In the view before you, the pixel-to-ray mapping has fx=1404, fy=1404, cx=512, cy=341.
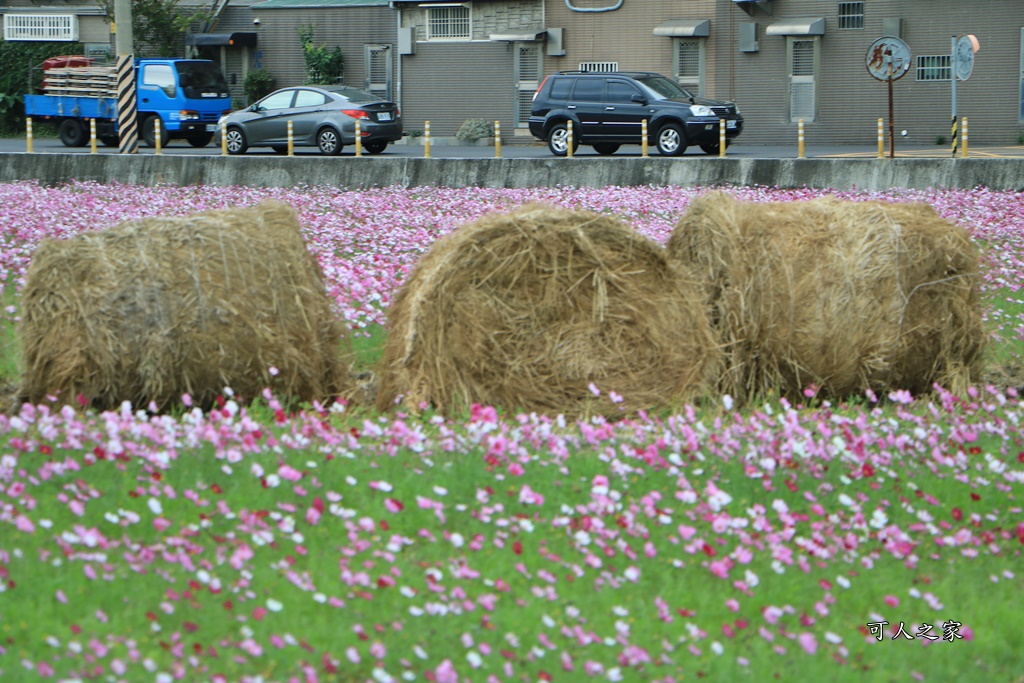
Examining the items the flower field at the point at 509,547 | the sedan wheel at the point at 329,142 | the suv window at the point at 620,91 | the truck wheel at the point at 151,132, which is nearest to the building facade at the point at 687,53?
the suv window at the point at 620,91

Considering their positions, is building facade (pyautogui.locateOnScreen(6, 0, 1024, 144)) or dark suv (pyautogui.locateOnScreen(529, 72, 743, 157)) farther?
building facade (pyautogui.locateOnScreen(6, 0, 1024, 144))

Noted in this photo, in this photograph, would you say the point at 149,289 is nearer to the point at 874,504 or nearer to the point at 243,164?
the point at 874,504

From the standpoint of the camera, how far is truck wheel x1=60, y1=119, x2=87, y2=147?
35.9 metres

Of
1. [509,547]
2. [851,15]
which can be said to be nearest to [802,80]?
[851,15]

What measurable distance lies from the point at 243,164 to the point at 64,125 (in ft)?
53.9

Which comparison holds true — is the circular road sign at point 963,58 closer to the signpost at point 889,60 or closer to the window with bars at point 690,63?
the signpost at point 889,60

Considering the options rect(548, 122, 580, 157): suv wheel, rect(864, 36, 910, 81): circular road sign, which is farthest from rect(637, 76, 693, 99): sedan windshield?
rect(864, 36, 910, 81): circular road sign

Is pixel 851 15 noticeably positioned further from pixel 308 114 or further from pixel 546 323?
pixel 546 323

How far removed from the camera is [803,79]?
1378 inches

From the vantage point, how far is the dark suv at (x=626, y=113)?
2705cm

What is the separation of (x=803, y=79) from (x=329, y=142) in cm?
1268

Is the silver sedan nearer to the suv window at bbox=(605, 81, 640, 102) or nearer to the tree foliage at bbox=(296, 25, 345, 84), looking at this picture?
the suv window at bbox=(605, 81, 640, 102)

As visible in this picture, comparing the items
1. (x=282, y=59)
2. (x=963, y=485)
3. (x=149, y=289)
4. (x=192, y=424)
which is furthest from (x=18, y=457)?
(x=282, y=59)

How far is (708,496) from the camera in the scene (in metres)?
Answer: 5.82
